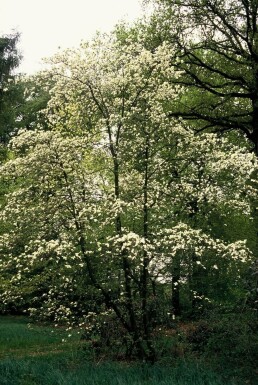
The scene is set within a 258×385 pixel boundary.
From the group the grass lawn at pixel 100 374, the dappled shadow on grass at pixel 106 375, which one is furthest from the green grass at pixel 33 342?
the dappled shadow on grass at pixel 106 375

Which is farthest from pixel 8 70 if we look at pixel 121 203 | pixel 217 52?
pixel 121 203

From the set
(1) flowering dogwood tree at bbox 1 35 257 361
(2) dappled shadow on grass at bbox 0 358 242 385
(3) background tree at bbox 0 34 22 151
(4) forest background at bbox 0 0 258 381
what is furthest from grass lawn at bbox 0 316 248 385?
(3) background tree at bbox 0 34 22 151

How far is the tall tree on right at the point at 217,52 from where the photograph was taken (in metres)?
16.6

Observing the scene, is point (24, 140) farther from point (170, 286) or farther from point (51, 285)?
point (170, 286)

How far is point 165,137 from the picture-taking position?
391 inches

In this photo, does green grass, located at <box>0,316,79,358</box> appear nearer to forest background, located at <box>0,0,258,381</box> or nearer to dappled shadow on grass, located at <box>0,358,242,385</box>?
forest background, located at <box>0,0,258,381</box>

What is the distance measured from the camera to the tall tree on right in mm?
16609

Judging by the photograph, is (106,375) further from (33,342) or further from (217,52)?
(217,52)

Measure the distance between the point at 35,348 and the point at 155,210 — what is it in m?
7.33

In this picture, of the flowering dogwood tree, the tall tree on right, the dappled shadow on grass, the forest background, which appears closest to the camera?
the dappled shadow on grass

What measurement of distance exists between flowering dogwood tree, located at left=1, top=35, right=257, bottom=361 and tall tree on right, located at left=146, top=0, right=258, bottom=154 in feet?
23.9

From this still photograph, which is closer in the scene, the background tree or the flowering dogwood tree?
the flowering dogwood tree

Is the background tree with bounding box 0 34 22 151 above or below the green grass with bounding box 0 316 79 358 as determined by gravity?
above

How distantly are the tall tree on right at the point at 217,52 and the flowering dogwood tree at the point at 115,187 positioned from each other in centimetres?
729
